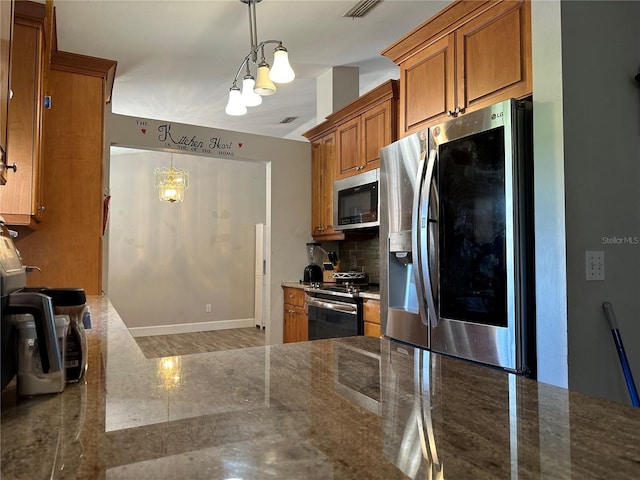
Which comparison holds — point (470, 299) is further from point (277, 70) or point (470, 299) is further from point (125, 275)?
point (125, 275)

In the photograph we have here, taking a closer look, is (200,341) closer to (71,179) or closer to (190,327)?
(190,327)

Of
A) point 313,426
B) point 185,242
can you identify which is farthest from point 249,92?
point 185,242

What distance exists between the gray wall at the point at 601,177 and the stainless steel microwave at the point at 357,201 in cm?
180

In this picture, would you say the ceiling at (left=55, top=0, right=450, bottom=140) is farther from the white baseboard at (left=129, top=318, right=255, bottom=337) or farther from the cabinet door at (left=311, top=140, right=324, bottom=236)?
the white baseboard at (left=129, top=318, right=255, bottom=337)

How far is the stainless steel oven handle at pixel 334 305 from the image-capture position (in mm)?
3336

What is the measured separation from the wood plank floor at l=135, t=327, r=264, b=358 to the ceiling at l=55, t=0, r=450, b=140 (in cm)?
278

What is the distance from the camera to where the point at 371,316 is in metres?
3.17

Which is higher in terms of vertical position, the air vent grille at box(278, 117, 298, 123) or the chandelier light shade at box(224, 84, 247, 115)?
the air vent grille at box(278, 117, 298, 123)

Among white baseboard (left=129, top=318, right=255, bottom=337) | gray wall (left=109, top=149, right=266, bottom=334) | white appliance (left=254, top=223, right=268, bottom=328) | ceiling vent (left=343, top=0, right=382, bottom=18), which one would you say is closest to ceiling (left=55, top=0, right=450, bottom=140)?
ceiling vent (left=343, top=0, right=382, bottom=18)

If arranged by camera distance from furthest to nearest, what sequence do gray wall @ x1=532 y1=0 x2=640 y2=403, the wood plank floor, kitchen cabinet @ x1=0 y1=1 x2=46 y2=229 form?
the wood plank floor
kitchen cabinet @ x1=0 y1=1 x2=46 y2=229
gray wall @ x1=532 y1=0 x2=640 y2=403

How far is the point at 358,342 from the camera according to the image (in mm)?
1369

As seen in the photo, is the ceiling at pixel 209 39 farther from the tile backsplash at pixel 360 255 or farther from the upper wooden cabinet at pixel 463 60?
the tile backsplash at pixel 360 255

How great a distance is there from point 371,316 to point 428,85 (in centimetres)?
156

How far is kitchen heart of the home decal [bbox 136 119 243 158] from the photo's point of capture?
395 cm
